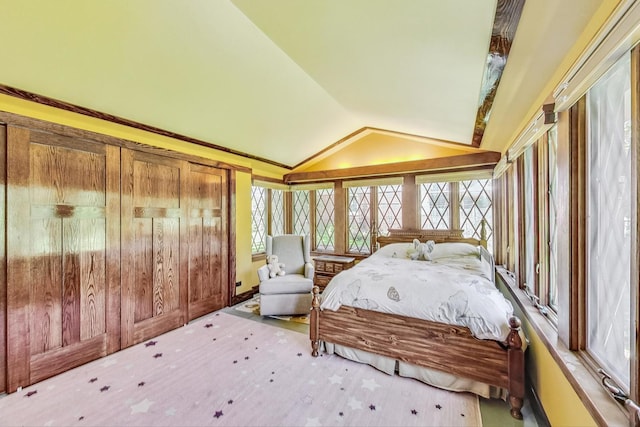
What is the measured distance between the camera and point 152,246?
9.57ft

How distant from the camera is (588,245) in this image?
1.28 m

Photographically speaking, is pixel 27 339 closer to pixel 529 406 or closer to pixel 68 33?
pixel 68 33

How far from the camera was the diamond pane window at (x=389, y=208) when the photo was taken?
171 inches

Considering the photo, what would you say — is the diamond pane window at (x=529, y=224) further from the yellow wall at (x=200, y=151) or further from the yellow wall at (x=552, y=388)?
the yellow wall at (x=200, y=151)

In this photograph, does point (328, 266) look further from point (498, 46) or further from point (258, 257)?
point (498, 46)

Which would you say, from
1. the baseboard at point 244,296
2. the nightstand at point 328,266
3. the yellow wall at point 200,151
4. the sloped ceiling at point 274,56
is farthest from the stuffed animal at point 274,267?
the sloped ceiling at point 274,56

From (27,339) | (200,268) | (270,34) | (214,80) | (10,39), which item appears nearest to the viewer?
(10,39)

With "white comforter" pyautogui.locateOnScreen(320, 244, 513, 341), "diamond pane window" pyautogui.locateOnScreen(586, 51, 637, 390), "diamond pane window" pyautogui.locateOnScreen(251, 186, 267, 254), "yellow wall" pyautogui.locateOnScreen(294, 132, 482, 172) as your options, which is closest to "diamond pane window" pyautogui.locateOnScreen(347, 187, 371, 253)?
"yellow wall" pyautogui.locateOnScreen(294, 132, 482, 172)

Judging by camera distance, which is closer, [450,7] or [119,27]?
[450,7]

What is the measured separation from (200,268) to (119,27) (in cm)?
262

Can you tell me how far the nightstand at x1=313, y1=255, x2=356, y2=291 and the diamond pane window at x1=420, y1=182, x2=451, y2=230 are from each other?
138cm

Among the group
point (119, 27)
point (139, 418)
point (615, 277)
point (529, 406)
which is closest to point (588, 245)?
point (615, 277)

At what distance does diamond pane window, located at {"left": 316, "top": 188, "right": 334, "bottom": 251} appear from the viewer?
4.98 m

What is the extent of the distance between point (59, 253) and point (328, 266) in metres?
3.33
